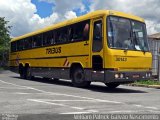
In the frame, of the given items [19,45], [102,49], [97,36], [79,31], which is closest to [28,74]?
[19,45]

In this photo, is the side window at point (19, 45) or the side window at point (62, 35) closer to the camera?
the side window at point (62, 35)

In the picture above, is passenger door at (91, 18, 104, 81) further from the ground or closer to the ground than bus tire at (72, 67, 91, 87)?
further from the ground

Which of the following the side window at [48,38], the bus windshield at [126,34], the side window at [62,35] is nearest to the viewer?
the bus windshield at [126,34]

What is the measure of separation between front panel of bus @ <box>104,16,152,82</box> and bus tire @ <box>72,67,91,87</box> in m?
2.20

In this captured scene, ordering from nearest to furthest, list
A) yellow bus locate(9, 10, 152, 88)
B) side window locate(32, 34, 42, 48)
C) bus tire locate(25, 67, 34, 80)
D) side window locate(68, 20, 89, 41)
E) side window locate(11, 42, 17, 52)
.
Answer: yellow bus locate(9, 10, 152, 88) → side window locate(68, 20, 89, 41) → side window locate(32, 34, 42, 48) → bus tire locate(25, 67, 34, 80) → side window locate(11, 42, 17, 52)

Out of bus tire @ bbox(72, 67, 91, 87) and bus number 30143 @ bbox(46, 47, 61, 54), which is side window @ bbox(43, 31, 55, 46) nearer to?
bus number 30143 @ bbox(46, 47, 61, 54)

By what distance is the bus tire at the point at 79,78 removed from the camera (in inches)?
709

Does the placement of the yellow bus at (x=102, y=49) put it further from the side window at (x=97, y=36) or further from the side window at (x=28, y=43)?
the side window at (x=28, y=43)

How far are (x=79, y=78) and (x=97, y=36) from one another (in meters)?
2.63

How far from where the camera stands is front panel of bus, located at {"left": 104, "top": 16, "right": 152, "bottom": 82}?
15998 mm

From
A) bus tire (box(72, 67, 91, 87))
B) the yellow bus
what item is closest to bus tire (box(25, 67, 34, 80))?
the yellow bus

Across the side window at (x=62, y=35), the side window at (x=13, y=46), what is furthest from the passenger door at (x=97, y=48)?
the side window at (x=13, y=46)

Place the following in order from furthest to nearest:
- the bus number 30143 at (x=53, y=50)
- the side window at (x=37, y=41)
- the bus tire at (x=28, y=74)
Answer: the bus tire at (x=28, y=74) → the side window at (x=37, y=41) → the bus number 30143 at (x=53, y=50)

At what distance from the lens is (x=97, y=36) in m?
16.8
